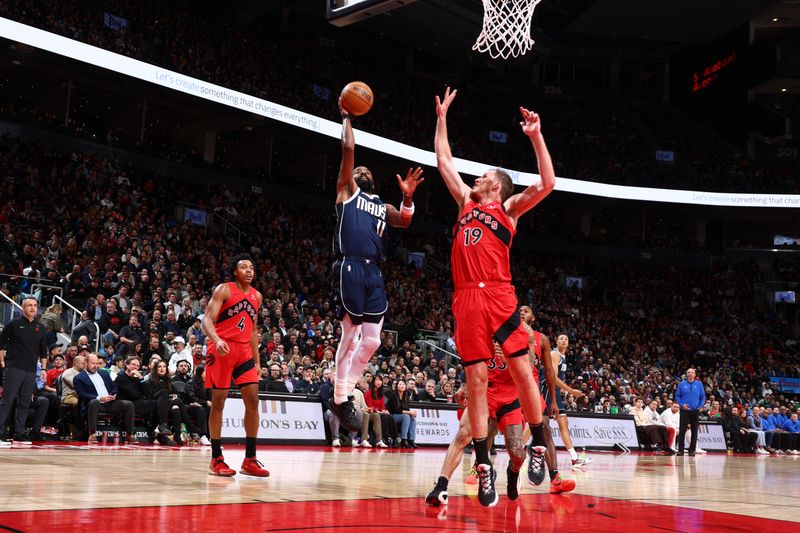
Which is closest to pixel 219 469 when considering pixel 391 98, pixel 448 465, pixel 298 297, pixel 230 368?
pixel 230 368

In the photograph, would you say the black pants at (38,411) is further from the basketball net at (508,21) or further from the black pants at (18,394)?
the basketball net at (508,21)

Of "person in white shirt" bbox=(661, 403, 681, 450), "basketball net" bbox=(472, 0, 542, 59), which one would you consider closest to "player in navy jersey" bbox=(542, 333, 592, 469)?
"basketball net" bbox=(472, 0, 542, 59)

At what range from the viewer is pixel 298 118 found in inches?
1012

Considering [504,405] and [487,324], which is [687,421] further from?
[487,324]

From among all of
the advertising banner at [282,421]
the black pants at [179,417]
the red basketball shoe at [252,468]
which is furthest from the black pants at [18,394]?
the red basketball shoe at [252,468]

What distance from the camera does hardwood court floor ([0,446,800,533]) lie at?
168 inches

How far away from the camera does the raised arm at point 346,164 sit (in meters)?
6.67

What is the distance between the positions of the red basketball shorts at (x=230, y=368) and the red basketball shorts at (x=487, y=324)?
8.25 feet

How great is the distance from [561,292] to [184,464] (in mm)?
26201

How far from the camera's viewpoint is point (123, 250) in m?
19.3

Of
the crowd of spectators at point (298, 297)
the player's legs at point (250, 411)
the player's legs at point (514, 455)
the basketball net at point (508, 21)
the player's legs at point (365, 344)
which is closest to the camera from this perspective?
the player's legs at point (514, 455)

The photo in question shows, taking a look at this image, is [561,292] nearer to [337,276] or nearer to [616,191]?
[616,191]

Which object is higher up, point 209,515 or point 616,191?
point 616,191

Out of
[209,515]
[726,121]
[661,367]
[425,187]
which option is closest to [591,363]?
[661,367]
